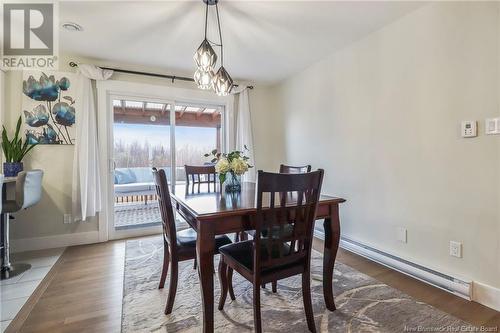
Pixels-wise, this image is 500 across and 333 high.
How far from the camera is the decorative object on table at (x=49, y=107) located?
9.38ft

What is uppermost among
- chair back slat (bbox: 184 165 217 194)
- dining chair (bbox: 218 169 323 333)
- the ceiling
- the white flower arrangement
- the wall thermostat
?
the ceiling

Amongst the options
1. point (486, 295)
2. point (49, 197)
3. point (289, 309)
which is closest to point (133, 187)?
point (49, 197)

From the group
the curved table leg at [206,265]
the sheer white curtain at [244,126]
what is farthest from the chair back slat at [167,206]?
the sheer white curtain at [244,126]

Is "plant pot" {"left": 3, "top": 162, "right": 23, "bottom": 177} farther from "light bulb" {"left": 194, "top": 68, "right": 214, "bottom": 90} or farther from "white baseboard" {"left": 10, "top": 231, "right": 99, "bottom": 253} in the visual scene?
"light bulb" {"left": 194, "top": 68, "right": 214, "bottom": 90}

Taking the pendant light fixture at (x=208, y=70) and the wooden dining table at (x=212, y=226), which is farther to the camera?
the pendant light fixture at (x=208, y=70)

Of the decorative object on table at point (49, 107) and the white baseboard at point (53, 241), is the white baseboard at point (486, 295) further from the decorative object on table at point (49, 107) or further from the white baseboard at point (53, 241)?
the decorative object on table at point (49, 107)

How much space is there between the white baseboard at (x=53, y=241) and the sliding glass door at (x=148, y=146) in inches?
9.3

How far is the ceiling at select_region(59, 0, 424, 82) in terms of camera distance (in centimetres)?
209

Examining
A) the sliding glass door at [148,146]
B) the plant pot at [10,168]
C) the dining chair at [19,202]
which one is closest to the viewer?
the dining chair at [19,202]

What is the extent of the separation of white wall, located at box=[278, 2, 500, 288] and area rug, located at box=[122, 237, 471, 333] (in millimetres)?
560

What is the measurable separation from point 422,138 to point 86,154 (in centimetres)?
350

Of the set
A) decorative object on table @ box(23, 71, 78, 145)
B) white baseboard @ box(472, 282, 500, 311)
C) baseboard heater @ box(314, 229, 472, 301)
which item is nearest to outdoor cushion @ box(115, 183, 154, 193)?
decorative object on table @ box(23, 71, 78, 145)

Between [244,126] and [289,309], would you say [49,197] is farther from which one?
[289,309]

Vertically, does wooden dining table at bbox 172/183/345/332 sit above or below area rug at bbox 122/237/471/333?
above
